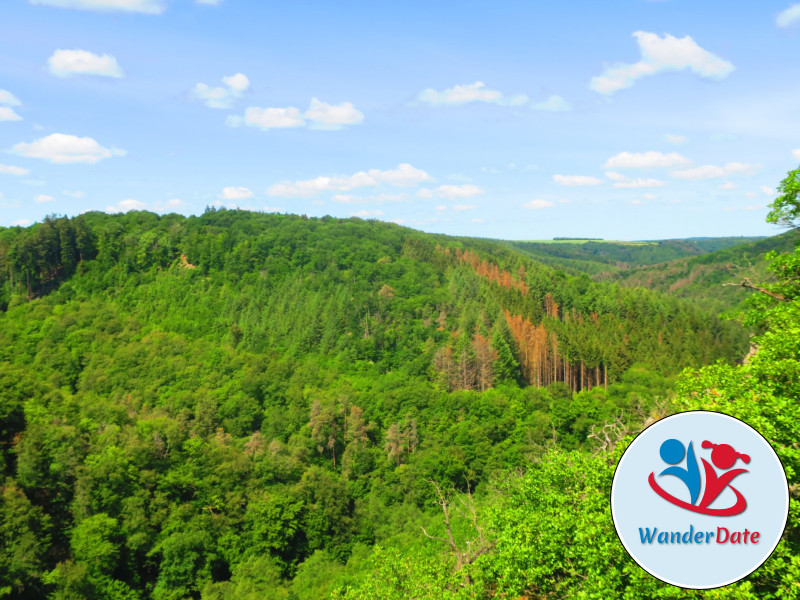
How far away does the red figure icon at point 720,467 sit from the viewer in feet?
26.7

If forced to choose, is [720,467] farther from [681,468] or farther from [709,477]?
[681,468]

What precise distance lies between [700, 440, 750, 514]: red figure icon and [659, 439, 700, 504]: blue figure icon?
0.47 ft

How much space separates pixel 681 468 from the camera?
8273 mm

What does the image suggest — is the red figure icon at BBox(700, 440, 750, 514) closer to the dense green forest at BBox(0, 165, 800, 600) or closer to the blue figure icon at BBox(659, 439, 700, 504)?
the blue figure icon at BBox(659, 439, 700, 504)

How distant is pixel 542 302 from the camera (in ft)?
411

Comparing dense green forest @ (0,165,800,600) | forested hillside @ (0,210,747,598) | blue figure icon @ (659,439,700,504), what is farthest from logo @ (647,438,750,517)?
forested hillside @ (0,210,747,598)

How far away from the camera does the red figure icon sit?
813 centimetres

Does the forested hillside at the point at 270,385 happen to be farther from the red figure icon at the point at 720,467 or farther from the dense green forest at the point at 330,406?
the red figure icon at the point at 720,467

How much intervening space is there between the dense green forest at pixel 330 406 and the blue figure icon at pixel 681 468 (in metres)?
3.11

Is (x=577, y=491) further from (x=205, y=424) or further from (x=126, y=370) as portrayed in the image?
(x=126, y=370)

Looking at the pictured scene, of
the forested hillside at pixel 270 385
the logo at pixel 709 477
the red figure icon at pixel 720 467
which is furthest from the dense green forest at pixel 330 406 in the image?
the red figure icon at pixel 720 467

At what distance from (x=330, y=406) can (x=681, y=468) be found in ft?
244

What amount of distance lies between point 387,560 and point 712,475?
18.6 metres

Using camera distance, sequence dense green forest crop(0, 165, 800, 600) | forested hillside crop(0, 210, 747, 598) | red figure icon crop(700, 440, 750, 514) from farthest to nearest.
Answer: forested hillside crop(0, 210, 747, 598)
dense green forest crop(0, 165, 800, 600)
red figure icon crop(700, 440, 750, 514)
